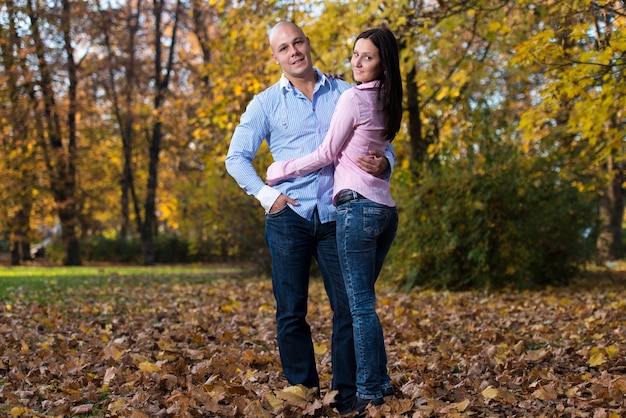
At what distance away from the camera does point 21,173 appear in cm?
2402

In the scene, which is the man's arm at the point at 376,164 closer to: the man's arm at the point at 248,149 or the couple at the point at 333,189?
the couple at the point at 333,189

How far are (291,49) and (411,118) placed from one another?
393 inches

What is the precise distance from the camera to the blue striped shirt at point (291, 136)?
369cm

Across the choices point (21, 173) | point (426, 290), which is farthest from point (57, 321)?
point (21, 173)

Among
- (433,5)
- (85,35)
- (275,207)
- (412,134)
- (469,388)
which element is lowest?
(469,388)

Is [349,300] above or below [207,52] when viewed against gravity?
below

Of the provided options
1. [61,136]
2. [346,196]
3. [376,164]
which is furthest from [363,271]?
[61,136]

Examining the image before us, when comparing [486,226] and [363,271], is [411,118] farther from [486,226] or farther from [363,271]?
[363,271]

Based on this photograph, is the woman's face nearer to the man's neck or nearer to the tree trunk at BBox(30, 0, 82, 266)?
the man's neck

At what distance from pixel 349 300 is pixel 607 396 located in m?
1.64

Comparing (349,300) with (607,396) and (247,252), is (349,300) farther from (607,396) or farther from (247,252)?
(247,252)

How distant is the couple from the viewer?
3592 millimetres

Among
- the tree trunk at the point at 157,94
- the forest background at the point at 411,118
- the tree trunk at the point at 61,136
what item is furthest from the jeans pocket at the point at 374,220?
the tree trunk at the point at 157,94

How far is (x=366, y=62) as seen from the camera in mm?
3633
